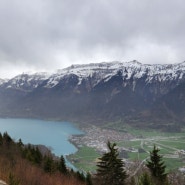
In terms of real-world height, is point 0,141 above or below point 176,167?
above

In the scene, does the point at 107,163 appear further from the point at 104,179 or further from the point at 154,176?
the point at 154,176

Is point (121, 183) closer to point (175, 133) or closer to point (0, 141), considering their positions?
point (0, 141)

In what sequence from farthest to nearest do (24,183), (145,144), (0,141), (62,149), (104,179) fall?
1. (145,144)
2. (62,149)
3. (0,141)
4. (104,179)
5. (24,183)

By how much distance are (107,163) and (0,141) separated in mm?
26237

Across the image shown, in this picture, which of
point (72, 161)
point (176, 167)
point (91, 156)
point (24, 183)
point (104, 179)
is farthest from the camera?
point (91, 156)

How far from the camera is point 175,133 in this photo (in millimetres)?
195000

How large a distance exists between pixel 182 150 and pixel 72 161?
51970mm

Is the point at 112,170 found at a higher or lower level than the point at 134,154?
higher

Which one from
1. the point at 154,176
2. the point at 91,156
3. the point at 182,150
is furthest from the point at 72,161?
the point at 154,176

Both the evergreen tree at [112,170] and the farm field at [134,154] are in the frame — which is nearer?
the evergreen tree at [112,170]

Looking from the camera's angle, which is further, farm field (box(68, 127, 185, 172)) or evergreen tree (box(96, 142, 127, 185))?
farm field (box(68, 127, 185, 172))

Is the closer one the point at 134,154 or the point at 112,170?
the point at 112,170

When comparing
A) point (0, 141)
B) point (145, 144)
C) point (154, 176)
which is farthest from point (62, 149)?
point (154, 176)

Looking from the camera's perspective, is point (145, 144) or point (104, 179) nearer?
point (104, 179)
